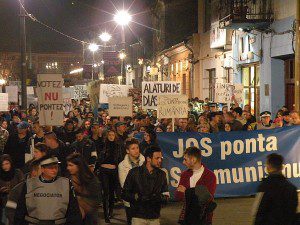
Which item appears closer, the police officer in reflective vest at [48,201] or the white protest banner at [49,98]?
the police officer in reflective vest at [48,201]

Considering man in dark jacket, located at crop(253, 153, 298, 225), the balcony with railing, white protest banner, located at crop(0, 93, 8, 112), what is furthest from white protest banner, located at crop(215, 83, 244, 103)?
man in dark jacket, located at crop(253, 153, 298, 225)

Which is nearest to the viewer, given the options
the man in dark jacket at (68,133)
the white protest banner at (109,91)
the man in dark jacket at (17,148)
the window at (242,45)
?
the man in dark jacket at (17,148)

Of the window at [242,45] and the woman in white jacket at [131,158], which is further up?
the window at [242,45]

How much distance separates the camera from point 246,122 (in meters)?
14.4

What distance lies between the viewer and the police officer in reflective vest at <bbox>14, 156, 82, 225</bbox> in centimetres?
524

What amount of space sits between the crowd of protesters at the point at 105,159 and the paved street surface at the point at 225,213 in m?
0.29

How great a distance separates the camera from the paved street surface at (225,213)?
31.8 feet

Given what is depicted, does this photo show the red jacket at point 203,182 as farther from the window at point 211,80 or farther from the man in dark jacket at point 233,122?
the window at point 211,80

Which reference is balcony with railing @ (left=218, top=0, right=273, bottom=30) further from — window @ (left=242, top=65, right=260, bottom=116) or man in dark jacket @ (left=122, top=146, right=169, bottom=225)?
man in dark jacket @ (left=122, top=146, right=169, bottom=225)

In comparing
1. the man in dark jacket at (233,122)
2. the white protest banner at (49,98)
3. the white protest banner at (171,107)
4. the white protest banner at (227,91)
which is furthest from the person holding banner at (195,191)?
the white protest banner at (227,91)

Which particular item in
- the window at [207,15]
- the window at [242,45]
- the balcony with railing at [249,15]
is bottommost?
the window at [242,45]

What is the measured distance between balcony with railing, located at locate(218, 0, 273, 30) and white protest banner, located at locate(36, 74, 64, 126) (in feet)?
36.7

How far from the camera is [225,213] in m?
10.2

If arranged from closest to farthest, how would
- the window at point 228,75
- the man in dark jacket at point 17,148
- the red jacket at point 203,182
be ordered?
the red jacket at point 203,182 → the man in dark jacket at point 17,148 → the window at point 228,75
